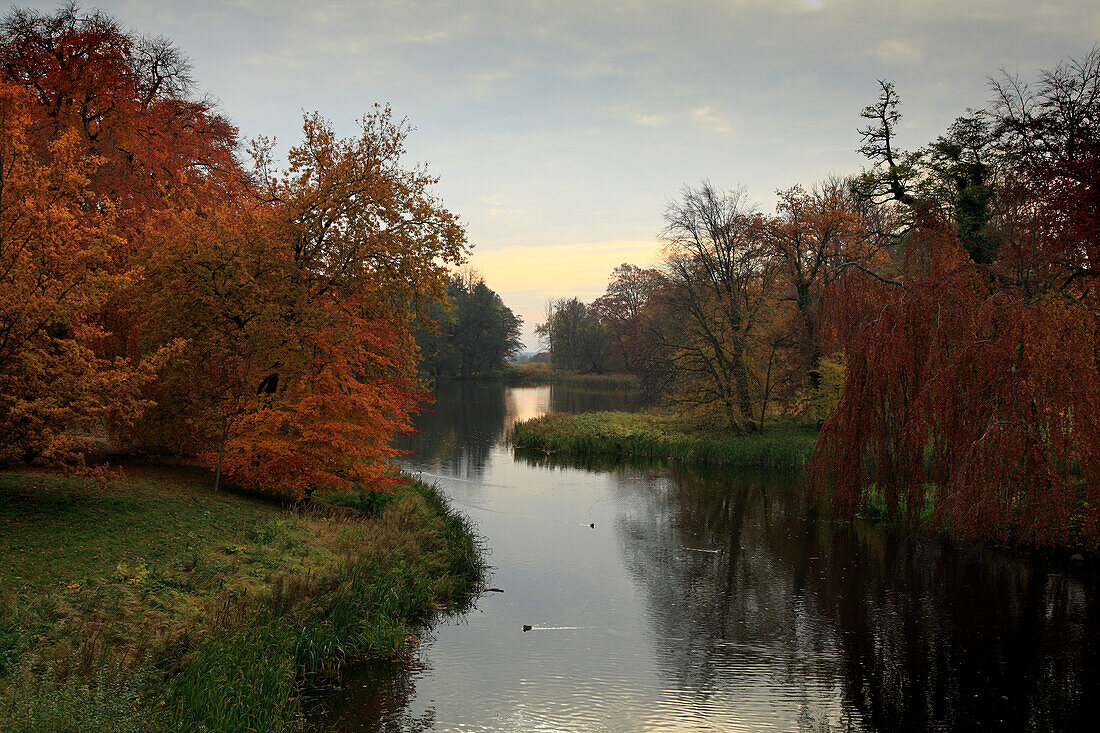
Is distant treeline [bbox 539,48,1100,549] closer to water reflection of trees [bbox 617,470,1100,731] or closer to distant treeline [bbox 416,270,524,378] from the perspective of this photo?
water reflection of trees [bbox 617,470,1100,731]

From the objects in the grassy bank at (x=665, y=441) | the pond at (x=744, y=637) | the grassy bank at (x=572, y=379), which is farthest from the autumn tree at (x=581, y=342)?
the pond at (x=744, y=637)

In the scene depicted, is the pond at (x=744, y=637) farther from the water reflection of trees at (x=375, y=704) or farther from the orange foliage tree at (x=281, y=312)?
the orange foliage tree at (x=281, y=312)

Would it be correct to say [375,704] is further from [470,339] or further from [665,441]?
[470,339]

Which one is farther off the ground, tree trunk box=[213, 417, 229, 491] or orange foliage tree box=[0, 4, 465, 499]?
orange foliage tree box=[0, 4, 465, 499]

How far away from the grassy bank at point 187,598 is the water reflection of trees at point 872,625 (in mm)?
4502

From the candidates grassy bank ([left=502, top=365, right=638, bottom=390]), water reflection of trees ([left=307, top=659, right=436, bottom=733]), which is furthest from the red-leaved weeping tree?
grassy bank ([left=502, top=365, right=638, bottom=390])

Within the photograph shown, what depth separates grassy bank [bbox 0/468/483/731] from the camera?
6.64 m

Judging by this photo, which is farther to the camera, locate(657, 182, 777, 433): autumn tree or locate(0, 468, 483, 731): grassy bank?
locate(657, 182, 777, 433): autumn tree

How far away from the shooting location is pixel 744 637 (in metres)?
11.2

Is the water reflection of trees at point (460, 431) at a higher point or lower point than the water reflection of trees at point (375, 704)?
higher

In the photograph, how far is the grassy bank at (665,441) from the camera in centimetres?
2703

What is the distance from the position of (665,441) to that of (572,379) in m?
55.4

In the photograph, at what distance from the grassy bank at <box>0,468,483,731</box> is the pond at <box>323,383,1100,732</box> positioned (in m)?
0.91

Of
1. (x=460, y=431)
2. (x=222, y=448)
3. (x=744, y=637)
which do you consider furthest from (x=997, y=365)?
(x=460, y=431)
